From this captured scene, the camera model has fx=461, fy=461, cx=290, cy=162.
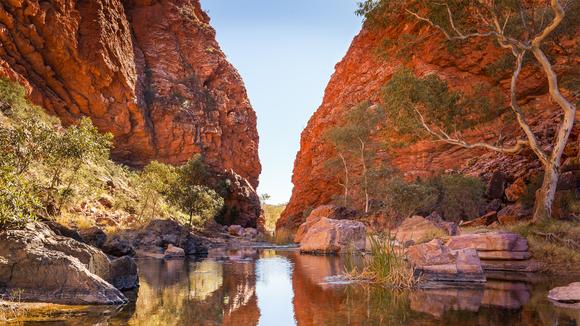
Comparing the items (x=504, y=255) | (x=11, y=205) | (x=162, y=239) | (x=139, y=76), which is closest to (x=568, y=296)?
(x=504, y=255)

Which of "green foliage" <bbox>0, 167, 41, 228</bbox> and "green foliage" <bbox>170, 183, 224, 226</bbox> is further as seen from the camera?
"green foliage" <bbox>170, 183, 224, 226</bbox>

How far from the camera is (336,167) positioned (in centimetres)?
4897

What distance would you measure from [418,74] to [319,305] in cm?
4745

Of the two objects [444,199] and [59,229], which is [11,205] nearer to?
[59,229]

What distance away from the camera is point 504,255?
1334 cm

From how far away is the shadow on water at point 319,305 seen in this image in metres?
6.36

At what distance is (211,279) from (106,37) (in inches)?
2031

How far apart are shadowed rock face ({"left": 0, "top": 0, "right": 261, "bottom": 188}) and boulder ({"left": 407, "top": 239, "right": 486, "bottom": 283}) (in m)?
42.7

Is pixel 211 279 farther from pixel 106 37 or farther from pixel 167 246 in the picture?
pixel 106 37

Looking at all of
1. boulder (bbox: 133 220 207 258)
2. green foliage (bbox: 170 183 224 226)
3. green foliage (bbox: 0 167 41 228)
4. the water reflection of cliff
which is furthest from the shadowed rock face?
green foliage (bbox: 0 167 41 228)

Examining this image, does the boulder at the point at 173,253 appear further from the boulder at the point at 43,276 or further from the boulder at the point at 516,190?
the boulder at the point at 516,190

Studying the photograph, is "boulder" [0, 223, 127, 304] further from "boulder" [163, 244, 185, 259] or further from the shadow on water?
"boulder" [163, 244, 185, 259]

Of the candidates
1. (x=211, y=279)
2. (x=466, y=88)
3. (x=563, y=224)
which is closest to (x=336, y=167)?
(x=466, y=88)

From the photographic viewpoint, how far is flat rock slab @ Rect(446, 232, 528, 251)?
13289 millimetres
